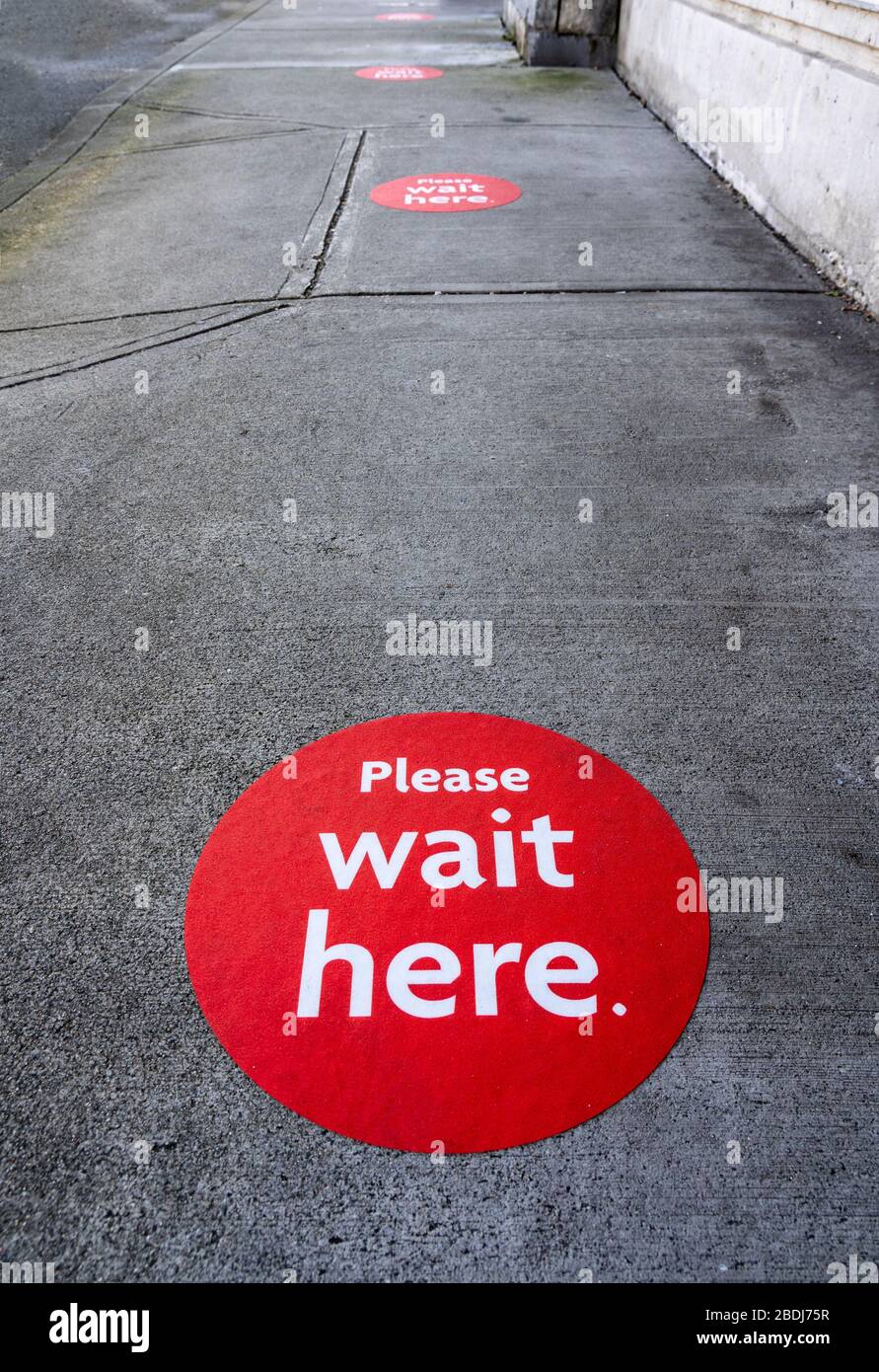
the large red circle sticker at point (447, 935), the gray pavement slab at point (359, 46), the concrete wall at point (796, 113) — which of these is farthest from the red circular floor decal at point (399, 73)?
the large red circle sticker at point (447, 935)

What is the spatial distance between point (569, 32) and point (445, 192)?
582 centimetres

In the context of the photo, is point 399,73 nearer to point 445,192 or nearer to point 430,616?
point 445,192

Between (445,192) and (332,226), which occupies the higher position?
(445,192)

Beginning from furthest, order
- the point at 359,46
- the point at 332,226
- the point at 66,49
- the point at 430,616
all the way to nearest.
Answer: the point at 66,49, the point at 359,46, the point at 332,226, the point at 430,616

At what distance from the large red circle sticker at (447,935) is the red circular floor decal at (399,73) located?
11396 mm

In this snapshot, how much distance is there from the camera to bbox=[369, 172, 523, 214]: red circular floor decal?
7.48m

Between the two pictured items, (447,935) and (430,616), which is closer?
(447,935)

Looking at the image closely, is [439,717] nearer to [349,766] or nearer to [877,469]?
[349,766]

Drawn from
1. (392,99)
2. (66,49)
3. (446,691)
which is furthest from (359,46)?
(446,691)

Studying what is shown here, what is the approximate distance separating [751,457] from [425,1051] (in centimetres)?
320

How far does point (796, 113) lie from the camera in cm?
638

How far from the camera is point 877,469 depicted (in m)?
4.26

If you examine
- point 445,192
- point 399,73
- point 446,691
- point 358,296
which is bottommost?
point 446,691
